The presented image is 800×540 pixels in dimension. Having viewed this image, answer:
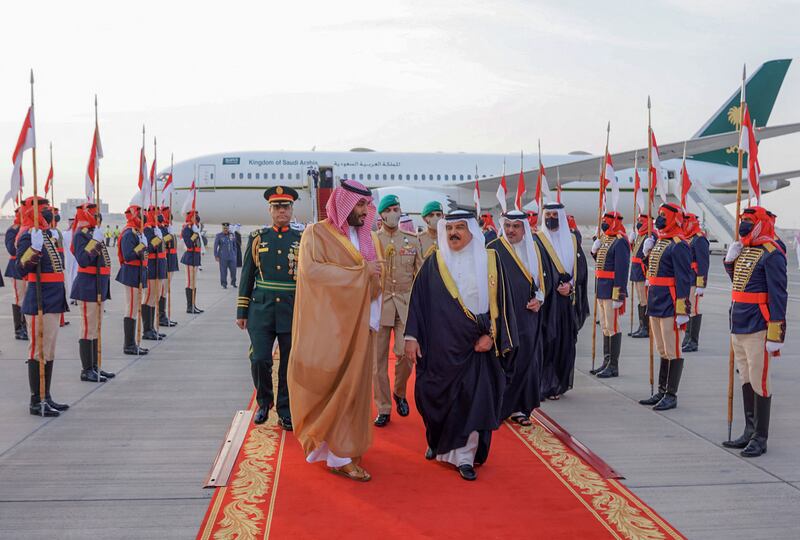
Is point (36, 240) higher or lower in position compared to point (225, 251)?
higher

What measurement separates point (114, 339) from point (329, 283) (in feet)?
21.5

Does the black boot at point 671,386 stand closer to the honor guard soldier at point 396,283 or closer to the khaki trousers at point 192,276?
the honor guard soldier at point 396,283

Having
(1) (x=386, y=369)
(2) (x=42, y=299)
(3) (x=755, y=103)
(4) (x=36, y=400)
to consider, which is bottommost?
(4) (x=36, y=400)

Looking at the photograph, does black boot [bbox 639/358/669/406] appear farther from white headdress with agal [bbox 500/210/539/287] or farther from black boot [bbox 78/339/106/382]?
black boot [bbox 78/339/106/382]

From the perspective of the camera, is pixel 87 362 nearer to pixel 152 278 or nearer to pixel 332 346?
pixel 152 278

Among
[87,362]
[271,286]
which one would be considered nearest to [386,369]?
[271,286]

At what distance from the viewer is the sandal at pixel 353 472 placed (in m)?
4.46

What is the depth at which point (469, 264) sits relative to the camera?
15.6 ft

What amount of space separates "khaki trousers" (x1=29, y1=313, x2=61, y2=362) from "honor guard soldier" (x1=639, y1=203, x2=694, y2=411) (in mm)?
5175

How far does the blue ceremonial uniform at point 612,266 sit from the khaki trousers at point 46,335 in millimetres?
5494

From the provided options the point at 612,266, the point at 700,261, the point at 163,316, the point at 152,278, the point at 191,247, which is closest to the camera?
the point at 612,266

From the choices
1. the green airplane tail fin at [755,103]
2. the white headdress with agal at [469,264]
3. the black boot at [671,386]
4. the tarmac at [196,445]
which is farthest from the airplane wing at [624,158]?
the white headdress with agal at [469,264]

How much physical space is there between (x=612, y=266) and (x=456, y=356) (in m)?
4.09

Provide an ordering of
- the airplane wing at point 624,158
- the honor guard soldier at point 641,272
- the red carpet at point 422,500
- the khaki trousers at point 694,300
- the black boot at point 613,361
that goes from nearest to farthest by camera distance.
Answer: the red carpet at point 422,500, the black boot at point 613,361, the khaki trousers at point 694,300, the honor guard soldier at point 641,272, the airplane wing at point 624,158
